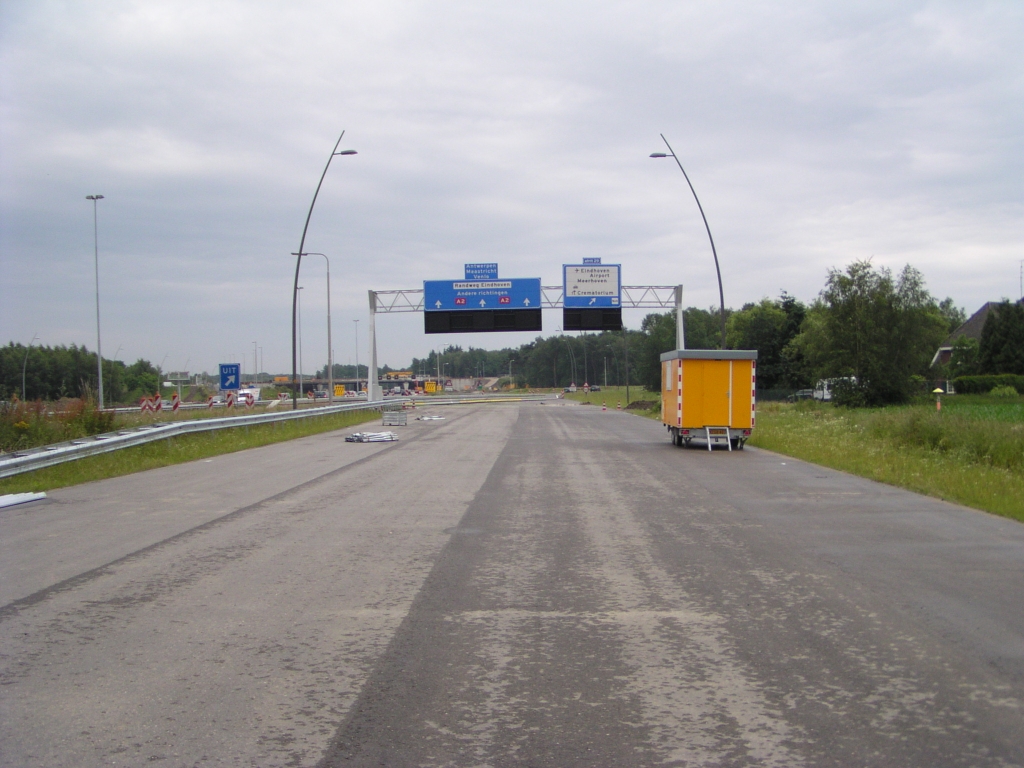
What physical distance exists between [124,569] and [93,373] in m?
49.6

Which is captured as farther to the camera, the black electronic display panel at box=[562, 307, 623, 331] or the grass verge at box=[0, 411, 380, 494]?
the black electronic display panel at box=[562, 307, 623, 331]

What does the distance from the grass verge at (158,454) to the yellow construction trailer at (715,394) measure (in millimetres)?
12358

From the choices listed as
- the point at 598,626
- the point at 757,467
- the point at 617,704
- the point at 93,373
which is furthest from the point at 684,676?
the point at 93,373

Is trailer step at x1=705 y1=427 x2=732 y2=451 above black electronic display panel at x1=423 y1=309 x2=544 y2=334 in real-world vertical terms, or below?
below

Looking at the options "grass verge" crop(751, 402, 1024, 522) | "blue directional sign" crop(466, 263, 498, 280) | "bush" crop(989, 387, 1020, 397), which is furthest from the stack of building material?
"bush" crop(989, 387, 1020, 397)

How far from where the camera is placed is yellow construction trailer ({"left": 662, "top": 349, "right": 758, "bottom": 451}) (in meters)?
23.4

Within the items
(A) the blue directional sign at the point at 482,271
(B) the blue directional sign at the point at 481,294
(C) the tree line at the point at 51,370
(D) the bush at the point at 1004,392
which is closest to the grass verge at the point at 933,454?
(B) the blue directional sign at the point at 481,294

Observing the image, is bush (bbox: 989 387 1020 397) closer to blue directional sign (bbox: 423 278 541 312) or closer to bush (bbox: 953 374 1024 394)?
bush (bbox: 953 374 1024 394)

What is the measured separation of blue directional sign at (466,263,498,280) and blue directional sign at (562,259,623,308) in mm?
3865

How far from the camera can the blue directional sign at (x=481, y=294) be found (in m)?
48.4

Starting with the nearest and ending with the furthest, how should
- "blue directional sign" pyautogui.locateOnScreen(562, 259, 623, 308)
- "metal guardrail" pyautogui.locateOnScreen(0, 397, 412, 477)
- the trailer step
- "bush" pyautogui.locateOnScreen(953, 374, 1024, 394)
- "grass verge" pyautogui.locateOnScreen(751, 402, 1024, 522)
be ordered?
1. "grass verge" pyautogui.locateOnScreen(751, 402, 1024, 522)
2. "metal guardrail" pyautogui.locateOnScreen(0, 397, 412, 477)
3. the trailer step
4. "blue directional sign" pyautogui.locateOnScreen(562, 259, 623, 308)
5. "bush" pyautogui.locateOnScreen(953, 374, 1024, 394)

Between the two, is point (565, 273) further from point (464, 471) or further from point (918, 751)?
point (918, 751)

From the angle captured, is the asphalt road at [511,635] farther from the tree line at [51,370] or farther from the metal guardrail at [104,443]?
the tree line at [51,370]

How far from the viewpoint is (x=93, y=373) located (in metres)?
52.8
